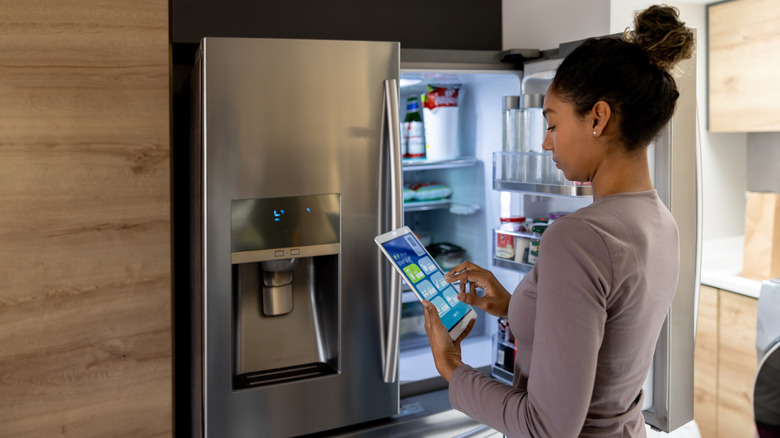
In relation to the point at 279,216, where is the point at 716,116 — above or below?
above

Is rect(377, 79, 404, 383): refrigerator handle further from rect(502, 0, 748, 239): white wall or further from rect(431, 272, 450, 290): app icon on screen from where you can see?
rect(502, 0, 748, 239): white wall

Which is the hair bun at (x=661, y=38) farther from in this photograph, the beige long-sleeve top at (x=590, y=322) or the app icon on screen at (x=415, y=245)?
the app icon on screen at (x=415, y=245)

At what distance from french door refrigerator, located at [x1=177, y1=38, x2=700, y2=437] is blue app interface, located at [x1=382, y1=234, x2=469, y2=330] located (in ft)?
0.47

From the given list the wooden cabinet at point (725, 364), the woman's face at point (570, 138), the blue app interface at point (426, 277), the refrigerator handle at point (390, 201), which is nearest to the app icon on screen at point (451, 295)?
the blue app interface at point (426, 277)

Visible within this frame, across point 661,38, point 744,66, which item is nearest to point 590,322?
point 661,38

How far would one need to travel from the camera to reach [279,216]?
1.45 m

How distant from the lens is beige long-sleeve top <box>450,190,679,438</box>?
2.77 ft

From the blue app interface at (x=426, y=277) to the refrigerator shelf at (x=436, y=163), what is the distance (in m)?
0.61

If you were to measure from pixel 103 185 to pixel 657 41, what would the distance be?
1.17m

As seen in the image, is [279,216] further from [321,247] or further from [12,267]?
[12,267]

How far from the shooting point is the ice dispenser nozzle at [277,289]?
1.56m

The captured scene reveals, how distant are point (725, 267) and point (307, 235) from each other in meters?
2.30

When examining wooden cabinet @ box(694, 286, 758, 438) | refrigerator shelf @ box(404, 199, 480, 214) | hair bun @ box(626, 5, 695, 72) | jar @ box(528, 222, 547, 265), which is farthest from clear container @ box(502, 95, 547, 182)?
wooden cabinet @ box(694, 286, 758, 438)

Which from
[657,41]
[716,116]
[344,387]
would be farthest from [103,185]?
[716,116]
